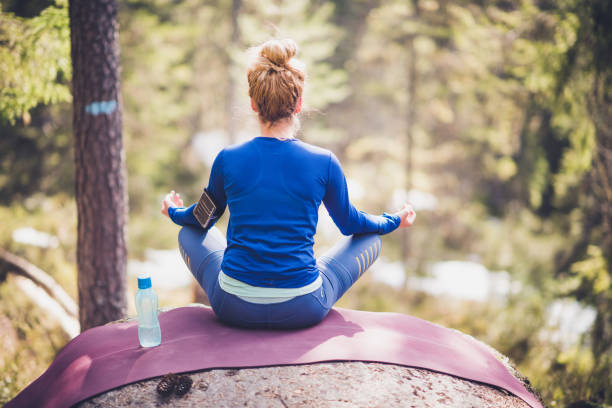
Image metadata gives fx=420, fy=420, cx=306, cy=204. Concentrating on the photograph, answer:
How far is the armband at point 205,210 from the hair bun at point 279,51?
96 centimetres

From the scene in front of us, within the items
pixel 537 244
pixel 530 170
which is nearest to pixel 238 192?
pixel 530 170

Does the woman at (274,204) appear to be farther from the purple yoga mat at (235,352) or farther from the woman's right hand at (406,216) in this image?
the woman's right hand at (406,216)

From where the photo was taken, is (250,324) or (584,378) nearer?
(250,324)

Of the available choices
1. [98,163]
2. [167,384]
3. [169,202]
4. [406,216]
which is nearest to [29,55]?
[98,163]

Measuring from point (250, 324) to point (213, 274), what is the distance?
0.43 m

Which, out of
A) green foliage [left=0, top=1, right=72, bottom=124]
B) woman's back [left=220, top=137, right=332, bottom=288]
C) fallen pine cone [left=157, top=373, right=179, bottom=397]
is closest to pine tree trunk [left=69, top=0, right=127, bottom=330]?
green foliage [left=0, top=1, right=72, bottom=124]

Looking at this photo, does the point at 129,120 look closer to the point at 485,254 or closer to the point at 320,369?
the point at 320,369

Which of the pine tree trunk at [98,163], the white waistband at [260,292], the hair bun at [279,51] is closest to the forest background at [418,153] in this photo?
the hair bun at [279,51]

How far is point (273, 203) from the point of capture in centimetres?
255

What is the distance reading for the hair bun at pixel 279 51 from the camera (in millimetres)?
2484

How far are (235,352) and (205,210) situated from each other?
0.98 m

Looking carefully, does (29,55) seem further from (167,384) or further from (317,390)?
(317,390)

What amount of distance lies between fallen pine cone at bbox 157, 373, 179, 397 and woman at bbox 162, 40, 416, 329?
580mm

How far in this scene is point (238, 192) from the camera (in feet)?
8.54
